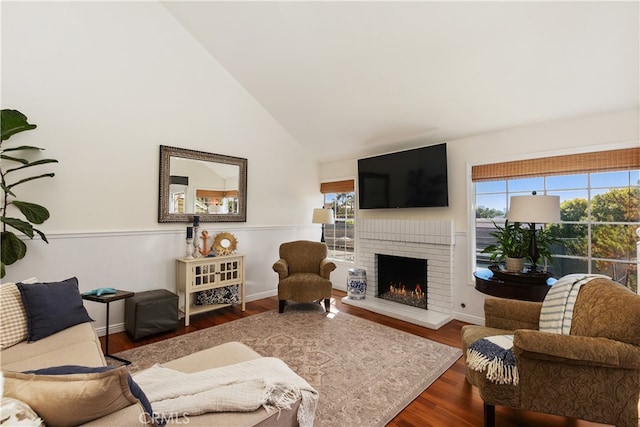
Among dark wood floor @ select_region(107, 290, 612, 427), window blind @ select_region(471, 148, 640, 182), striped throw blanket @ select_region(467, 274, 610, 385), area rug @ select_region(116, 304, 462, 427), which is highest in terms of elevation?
window blind @ select_region(471, 148, 640, 182)

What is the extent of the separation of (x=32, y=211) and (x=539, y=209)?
165 inches

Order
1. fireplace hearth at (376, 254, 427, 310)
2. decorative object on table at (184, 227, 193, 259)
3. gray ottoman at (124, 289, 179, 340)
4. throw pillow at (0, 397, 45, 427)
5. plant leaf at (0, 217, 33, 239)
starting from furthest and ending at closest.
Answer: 1. fireplace hearth at (376, 254, 427, 310)
2. decorative object on table at (184, 227, 193, 259)
3. gray ottoman at (124, 289, 179, 340)
4. plant leaf at (0, 217, 33, 239)
5. throw pillow at (0, 397, 45, 427)

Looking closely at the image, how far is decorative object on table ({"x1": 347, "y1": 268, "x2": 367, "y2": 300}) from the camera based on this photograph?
4.08m

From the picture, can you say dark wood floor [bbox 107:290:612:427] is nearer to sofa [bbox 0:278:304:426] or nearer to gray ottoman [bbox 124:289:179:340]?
gray ottoman [bbox 124:289:179:340]

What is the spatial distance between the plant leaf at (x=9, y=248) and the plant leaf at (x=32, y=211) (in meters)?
0.18

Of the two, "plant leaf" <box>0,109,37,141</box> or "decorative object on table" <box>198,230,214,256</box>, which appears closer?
"plant leaf" <box>0,109,37,141</box>

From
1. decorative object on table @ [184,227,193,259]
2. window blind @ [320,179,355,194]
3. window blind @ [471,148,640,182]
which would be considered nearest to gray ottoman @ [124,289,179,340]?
decorative object on table @ [184,227,193,259]

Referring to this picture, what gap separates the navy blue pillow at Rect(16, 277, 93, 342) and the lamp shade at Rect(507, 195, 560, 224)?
349cm

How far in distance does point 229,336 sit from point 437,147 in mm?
3199

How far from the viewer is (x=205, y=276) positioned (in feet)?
11.2

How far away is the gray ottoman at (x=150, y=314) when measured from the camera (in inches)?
110

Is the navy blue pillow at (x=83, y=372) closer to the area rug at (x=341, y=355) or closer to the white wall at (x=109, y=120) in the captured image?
the area rug at (x=341, y=355)

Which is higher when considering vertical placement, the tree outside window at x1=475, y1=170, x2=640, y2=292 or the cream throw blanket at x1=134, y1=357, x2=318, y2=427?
the tree outside window at x1=475, y1=170, x2=640, y2=292

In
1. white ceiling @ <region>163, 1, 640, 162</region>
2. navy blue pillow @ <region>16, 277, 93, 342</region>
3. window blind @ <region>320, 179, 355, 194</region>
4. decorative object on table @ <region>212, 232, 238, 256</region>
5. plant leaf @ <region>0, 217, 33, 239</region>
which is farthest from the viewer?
window blind @ <region>320, 179, 355, 194</region>
